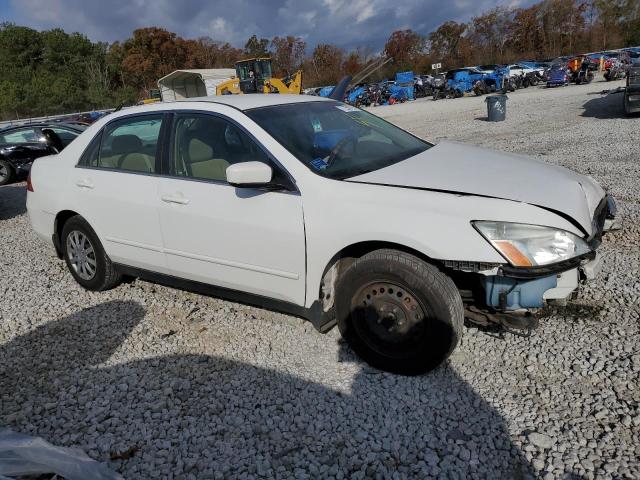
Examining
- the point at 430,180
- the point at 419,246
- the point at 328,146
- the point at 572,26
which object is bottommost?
the point at 419,246

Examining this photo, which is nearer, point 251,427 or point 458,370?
point 251,427

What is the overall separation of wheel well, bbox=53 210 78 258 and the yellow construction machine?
64.7ft

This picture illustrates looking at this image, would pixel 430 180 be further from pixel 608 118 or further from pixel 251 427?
pixel 608 118

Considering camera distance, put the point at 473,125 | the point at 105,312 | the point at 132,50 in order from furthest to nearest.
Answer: the point at 132,50
the point at 473,125
the point at 105,312

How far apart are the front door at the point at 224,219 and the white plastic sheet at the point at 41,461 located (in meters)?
1.50

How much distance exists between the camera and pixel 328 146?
3.47 metres

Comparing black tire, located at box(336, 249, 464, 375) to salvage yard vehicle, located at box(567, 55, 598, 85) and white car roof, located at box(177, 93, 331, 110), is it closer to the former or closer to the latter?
white car roof, located at box(177, 93, 331, 110)

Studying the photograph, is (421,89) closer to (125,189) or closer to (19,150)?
(19,150)

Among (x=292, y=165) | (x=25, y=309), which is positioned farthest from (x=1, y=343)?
(x=292, y=165)

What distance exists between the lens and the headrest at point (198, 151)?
367cm

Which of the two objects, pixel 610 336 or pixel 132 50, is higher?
pixel 132 50

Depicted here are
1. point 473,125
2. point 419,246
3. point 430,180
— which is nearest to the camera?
point 419,246

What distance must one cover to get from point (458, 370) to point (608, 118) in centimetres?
1377

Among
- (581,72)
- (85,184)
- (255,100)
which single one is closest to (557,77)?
(581,72)
